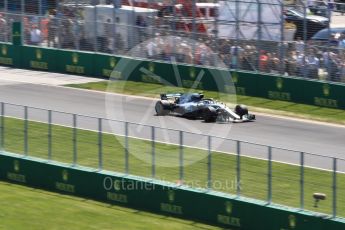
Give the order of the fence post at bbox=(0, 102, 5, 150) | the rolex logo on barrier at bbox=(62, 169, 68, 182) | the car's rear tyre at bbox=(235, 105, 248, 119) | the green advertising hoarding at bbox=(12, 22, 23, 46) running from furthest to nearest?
the green advertising hoarding at bbox=(12, 22, 23, 46), the car's rear tyre at bbox=(235, 105, 248, 119), the fence post at bbox=(0, 102, 5, 150), the rolex logo on barrier at bbox=(62, 169, 68, 182)

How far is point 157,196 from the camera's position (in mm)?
22969

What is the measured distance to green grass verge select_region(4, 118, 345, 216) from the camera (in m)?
20.2

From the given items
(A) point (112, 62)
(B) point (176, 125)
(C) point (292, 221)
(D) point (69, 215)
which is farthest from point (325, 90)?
(C) point (292, 221)

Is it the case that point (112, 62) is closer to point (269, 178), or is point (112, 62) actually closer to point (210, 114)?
point (210, 114)

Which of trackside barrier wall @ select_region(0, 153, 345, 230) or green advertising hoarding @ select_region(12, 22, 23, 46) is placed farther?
green advertising hoarding @ select_region(12, 22, 23, 46)

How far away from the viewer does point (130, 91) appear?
37906mm

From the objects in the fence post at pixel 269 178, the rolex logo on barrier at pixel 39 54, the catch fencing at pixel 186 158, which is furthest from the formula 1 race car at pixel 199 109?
the fence post at pixel 269 178

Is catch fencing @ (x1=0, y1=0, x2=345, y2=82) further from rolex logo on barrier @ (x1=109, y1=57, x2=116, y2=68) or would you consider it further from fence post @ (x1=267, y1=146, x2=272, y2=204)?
fence post @ (x1=267, y1=146, x2=272, y2=204)

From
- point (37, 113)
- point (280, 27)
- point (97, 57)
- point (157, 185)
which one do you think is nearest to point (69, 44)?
point (97, 57)

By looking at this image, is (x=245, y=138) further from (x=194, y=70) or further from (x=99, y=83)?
(x=99, y=83)

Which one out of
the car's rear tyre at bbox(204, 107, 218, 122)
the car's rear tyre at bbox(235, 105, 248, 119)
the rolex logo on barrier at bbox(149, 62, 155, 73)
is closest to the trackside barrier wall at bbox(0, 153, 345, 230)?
the car's rear tyre at bbox(204, 107, 218, 122)

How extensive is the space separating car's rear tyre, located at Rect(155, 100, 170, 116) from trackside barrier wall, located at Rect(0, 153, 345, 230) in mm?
8062

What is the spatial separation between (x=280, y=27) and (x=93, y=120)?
15399 millimetres

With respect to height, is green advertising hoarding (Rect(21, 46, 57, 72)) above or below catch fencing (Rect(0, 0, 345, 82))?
below
